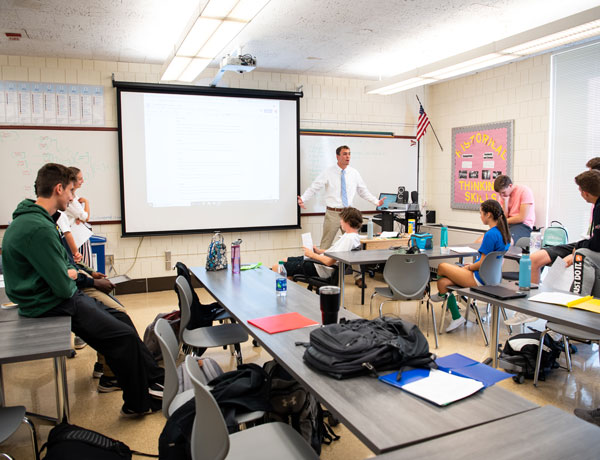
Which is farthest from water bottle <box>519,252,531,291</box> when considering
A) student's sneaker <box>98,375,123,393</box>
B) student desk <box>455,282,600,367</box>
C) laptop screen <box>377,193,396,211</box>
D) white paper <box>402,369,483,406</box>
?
laptop screen <box>377,193,396,211</box>

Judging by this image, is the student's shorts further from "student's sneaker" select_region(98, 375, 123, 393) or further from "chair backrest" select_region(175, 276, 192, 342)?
"student's sneaker" select_region(98, 375, 123, 393)

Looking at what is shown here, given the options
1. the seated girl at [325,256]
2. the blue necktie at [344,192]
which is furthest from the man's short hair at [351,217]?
the blue necktie at [344,192]

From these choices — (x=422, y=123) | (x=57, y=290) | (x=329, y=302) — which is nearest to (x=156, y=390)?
(x=57, y=290)

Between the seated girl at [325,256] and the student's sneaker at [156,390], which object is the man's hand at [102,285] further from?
the seated girl at [325,256]

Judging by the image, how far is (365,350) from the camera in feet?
5.98

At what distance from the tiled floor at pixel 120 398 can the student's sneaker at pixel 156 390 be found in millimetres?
129

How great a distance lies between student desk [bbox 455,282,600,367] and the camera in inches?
100

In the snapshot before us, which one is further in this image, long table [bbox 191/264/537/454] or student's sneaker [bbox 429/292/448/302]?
student's sneaker [bbox 429/292/448/302]

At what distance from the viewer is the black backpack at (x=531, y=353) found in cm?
371

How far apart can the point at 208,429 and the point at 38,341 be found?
1247 mm

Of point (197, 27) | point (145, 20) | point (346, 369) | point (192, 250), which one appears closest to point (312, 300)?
point (346, 369)

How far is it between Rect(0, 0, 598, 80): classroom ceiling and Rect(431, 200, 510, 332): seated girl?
1.88 m

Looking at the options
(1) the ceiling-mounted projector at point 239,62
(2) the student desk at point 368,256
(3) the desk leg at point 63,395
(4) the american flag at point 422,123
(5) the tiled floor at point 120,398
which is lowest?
(5) the tiled floor at point 120,398

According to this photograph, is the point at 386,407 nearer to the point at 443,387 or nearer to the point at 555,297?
the point at 443,387
